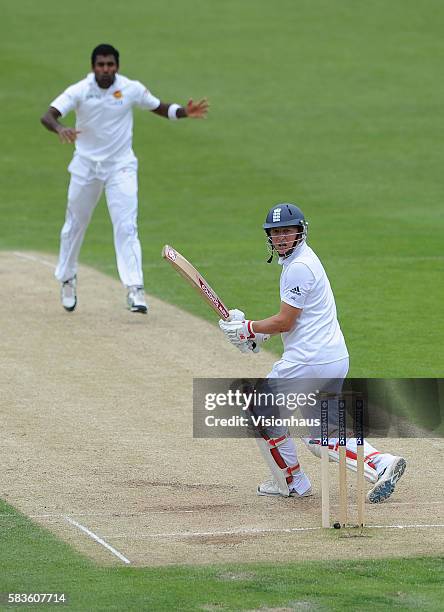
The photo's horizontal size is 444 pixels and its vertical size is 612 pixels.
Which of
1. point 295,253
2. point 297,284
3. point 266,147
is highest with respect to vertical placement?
point 266,147

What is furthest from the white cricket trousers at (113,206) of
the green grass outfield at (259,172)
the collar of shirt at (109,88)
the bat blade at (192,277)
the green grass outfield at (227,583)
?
the green grass outfield at (227,583)

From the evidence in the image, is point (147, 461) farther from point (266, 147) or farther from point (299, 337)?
point (266, 147)

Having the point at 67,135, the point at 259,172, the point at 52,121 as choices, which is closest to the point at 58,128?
the point at 67,135

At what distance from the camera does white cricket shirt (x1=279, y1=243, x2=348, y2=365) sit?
8.63 m

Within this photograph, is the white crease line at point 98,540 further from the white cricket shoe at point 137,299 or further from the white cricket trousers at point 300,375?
the white cricket shoe at point 137,299

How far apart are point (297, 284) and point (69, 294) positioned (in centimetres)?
657

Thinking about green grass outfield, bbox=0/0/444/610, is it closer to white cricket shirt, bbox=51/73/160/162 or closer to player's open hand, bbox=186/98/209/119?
white cricket shirt, bbox=51/73/160/162

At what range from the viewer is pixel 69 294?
14836mm

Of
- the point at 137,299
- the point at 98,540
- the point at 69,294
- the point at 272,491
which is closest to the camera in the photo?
the point at 98,540

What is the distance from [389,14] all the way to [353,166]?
11911 millimetres

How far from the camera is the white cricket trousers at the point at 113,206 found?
1438 centimetres

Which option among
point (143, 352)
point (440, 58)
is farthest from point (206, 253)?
point (440, 58)

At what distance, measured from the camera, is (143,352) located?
13094 mm

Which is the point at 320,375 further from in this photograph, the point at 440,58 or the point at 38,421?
the point at 440,58
